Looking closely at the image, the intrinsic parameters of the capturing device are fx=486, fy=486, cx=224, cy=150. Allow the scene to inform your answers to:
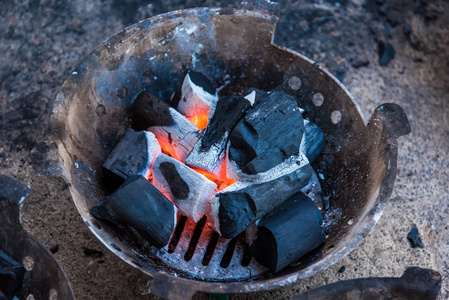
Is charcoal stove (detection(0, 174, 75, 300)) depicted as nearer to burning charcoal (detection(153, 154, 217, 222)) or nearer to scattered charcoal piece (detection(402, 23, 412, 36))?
burning charcoal (detection(153, 154, 217, 222))

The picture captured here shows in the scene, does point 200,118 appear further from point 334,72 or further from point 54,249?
point 334,72

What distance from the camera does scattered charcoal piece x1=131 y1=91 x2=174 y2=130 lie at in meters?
2.24

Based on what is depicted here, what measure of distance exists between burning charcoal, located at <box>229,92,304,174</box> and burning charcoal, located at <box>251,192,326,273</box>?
209mm

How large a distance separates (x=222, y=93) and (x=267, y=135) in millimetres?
633

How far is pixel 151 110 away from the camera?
2.25 m

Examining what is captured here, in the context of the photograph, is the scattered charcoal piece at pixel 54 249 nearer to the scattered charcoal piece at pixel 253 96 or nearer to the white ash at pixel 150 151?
the white ash at pixel 150 151

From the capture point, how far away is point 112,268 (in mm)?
2336

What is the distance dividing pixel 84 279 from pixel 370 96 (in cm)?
198

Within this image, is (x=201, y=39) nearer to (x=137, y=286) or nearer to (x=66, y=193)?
(x=66, y=193)

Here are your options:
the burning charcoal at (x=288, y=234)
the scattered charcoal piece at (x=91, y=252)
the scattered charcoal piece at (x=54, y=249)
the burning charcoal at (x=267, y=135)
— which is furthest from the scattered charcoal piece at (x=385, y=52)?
the scattered charcoal piece at (x=54, y=249)

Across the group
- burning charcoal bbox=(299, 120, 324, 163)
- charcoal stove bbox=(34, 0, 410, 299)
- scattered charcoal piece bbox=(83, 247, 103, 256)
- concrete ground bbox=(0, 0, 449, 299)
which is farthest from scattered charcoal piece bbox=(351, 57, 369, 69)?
scattered charcoal piece bbox=(83, 247, 103, 256)

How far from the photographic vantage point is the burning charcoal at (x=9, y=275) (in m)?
1.78

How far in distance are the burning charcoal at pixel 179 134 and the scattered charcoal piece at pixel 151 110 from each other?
0.02m

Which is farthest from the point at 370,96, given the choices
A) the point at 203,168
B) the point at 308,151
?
the point at 203,168
